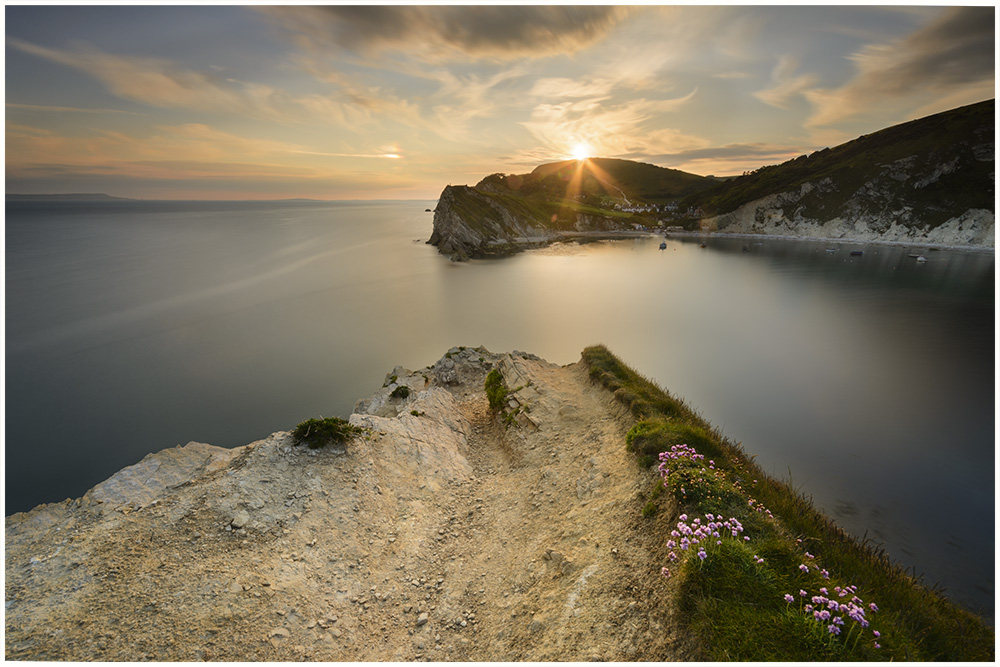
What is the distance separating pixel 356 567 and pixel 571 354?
30.6 metres

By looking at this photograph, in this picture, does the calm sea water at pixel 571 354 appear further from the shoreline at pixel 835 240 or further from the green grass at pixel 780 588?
the shoreline at pixel 835 240

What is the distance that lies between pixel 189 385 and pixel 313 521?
29052 mm

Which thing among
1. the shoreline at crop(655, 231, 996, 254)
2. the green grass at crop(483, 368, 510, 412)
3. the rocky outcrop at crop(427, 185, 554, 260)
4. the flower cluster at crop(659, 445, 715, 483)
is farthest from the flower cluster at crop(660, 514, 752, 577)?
the shoreline at crop(655, 231, 996, 254)

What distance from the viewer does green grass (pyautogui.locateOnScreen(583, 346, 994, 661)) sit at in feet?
18.5

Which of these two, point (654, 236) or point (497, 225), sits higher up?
point (497, 225)

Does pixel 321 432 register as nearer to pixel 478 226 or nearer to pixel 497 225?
pixel 478 226

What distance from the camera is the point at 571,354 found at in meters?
38.2

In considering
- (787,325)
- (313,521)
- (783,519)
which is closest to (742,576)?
(783,519)

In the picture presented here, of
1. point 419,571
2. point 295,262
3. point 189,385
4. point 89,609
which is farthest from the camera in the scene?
point 295,262

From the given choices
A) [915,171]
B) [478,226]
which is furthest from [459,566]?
[915,171]

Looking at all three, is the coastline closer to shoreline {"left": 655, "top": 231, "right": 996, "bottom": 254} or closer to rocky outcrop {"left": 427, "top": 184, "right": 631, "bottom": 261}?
shoreline {"left": 655, "top": 231, "right": 996, "bottom": 254}

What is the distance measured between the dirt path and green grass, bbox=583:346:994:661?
0.77m

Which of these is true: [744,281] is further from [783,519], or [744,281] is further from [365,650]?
[365,650]

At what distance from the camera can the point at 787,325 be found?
46406 mm
